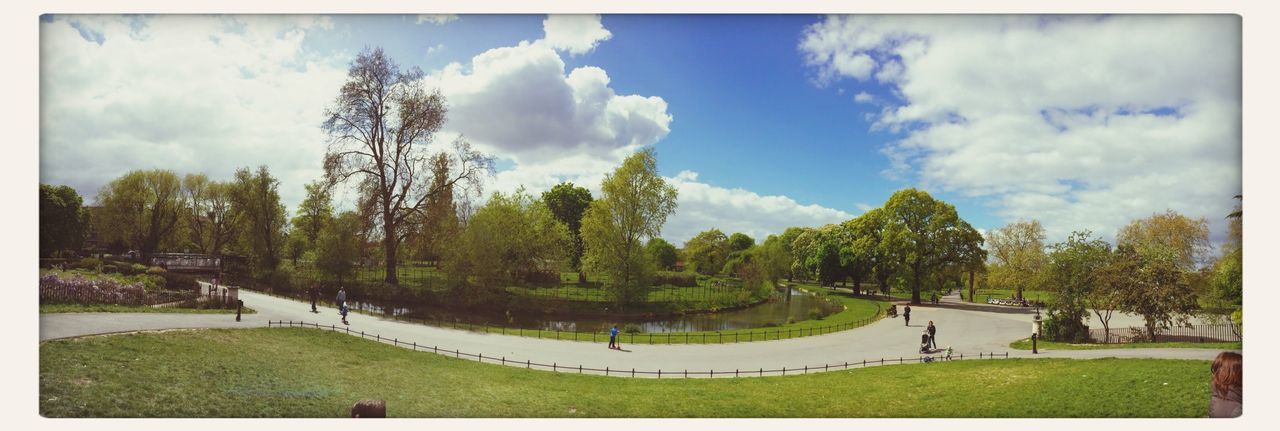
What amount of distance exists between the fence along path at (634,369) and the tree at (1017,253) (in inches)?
863

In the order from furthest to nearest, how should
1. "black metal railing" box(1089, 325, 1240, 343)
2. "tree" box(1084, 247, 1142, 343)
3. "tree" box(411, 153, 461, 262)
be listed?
"tree" box(411, 153, 461, 262) < "tree" box(1084, 247, 1142, 343) < "black metal railing" box(1089, 325, 1240, 343)

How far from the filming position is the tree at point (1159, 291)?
559 inches

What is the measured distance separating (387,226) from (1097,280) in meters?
24.5

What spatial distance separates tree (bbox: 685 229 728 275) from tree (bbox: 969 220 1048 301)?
1260 inches

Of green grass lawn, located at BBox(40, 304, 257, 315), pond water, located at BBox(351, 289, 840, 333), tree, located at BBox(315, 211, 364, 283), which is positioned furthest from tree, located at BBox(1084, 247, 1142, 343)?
tree, located at BBox(315, 211, 364, 283)

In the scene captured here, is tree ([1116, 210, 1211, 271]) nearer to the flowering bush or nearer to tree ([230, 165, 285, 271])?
tree ([230, 165, 285, 271])

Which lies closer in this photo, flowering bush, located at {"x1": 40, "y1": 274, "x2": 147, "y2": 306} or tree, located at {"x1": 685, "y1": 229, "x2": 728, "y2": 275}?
flowering bush, located at {"x1": 40, "y1": 274, "x2": 147, "y2": 306}

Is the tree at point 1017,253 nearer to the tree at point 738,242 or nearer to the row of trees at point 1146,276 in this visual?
the row of trees at point 1146,276

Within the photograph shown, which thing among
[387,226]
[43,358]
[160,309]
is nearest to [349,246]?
[387,226]

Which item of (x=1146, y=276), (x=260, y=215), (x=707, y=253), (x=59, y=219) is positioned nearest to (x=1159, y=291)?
(x=1146, y=276)

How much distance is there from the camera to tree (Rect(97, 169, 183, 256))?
12.5 m

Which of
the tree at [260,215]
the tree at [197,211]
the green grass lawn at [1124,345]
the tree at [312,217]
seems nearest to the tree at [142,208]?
the tree at [197,211]

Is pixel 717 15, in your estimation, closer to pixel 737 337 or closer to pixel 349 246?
pixel 737 337

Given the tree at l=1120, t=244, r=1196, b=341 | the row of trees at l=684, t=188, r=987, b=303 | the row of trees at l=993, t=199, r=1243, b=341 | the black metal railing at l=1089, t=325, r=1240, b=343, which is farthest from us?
the row of trees at l=684, t=188, r=987, b=303
